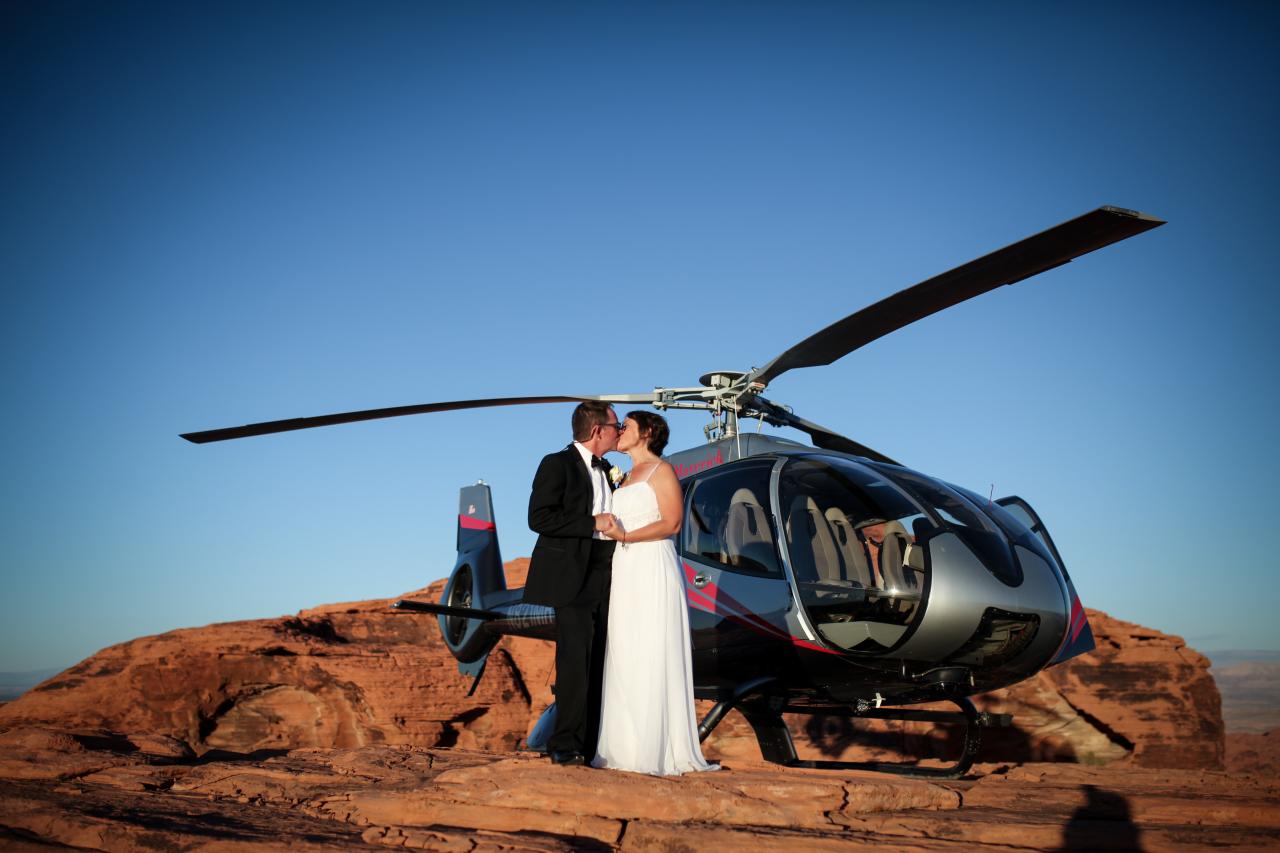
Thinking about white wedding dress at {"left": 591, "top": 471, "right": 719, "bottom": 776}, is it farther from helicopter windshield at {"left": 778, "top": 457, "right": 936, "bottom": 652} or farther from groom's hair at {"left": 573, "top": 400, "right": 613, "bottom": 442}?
helicopter windshield at {"left": 778, "top": 457, "right": 936, "bottom": 652}

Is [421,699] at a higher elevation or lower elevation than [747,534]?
lower

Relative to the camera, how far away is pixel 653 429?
432 centimetres

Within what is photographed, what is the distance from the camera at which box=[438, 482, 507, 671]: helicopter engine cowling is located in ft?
28.8

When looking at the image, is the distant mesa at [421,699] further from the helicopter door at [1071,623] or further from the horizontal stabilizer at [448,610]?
the helicopter door at [1071,623]

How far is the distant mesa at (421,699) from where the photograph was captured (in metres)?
14.1

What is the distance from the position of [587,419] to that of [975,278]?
7.41ft

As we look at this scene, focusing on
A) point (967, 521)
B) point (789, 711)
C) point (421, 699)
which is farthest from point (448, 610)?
point (421, 699)

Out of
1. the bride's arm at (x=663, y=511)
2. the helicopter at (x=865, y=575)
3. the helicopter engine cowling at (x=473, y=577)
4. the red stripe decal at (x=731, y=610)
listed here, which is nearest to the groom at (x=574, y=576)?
the bride's arm at (x=663, y=511)

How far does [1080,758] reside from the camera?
46.2 feet

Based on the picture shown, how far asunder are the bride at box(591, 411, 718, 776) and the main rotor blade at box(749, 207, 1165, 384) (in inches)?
74.9

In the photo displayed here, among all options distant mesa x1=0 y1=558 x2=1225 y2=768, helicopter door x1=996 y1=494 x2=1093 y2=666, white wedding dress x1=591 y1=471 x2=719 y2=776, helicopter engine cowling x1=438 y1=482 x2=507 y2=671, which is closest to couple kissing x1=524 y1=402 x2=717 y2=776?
white wedding dress x1=591 y1=471 x2=719 y2=776

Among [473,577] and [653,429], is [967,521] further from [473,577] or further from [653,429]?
[473,577]

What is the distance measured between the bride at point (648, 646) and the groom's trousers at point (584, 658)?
0.24 ft

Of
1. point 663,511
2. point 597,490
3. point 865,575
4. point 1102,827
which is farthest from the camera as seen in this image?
point 865,575
